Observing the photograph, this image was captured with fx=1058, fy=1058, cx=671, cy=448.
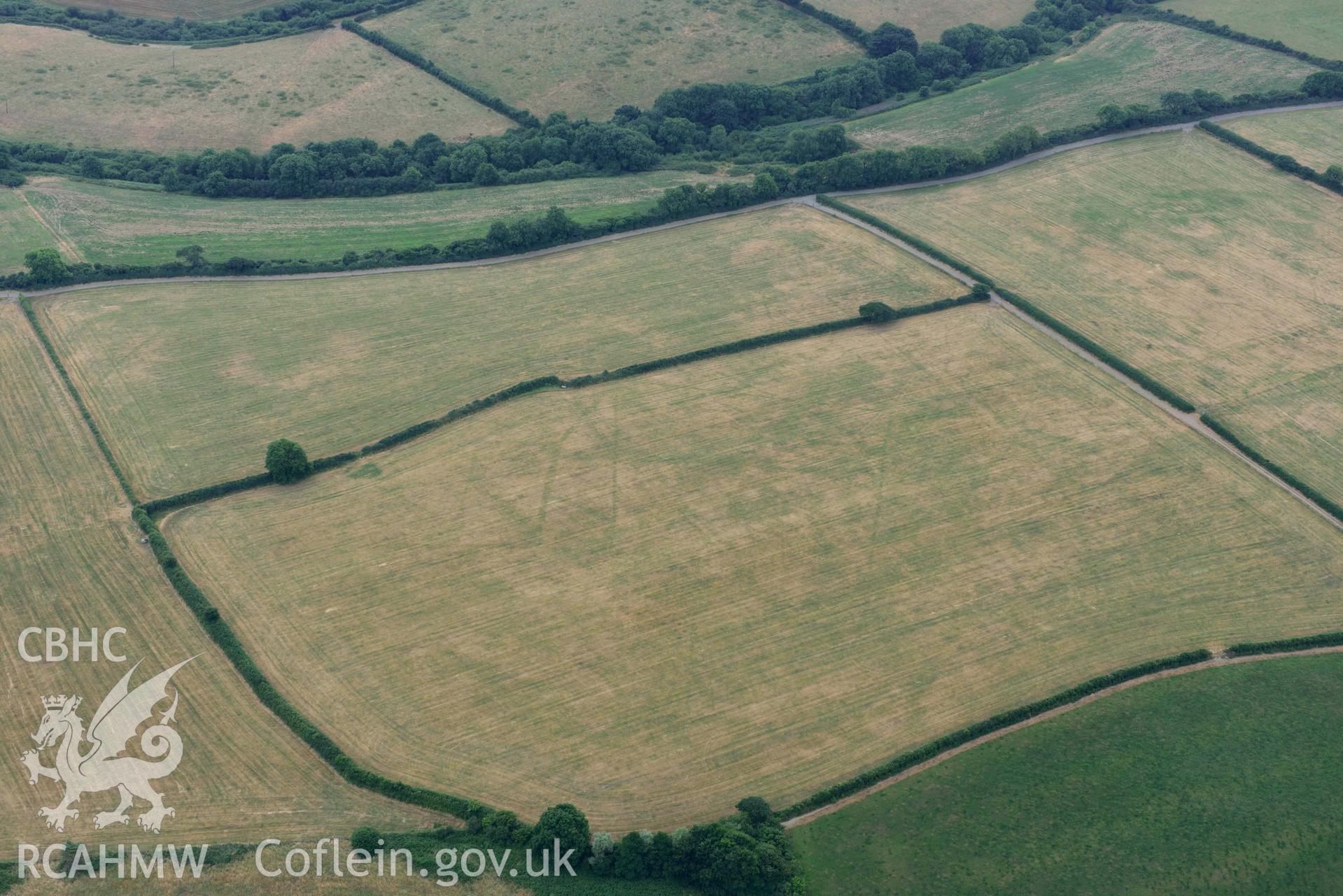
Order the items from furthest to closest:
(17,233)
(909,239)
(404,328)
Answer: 1. (909,239)
2. (17,233)
3. (404,328)

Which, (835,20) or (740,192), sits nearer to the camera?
(740,192)

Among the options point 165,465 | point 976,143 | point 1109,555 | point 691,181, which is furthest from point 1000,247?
point 165,465

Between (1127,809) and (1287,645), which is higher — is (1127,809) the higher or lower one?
the lower one

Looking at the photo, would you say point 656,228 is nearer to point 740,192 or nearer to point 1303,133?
point 740,192

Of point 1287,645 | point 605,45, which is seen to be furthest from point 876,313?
point 605,45

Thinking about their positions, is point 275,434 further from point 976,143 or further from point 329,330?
point 976,143

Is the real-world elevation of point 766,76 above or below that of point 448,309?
above
